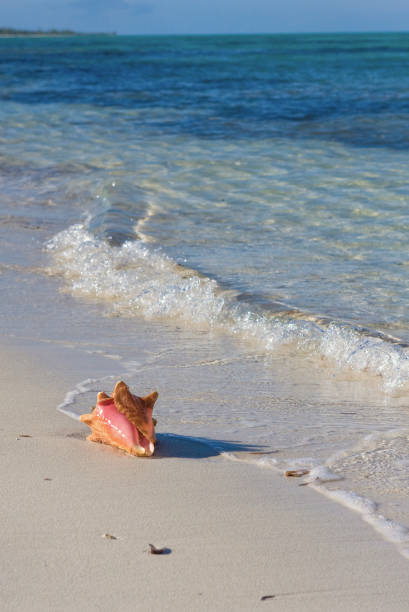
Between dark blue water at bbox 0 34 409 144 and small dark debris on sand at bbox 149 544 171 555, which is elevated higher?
dark blue water at bbox 0 34 409 144

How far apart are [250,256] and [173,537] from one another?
4045mm

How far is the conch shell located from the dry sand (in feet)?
0.15

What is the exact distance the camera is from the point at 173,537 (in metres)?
2.23

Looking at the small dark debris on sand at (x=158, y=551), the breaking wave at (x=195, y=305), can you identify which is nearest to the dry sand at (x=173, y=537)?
the small dark debris on sand at (x=158, y=551)

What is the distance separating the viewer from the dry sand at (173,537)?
1.97 meters

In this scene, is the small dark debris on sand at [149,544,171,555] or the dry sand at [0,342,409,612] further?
the small dark debris on sand at [149,544,171,555]

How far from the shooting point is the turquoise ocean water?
3.33 metres

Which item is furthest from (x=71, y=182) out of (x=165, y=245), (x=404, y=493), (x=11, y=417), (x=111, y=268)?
(x=404, y=493)

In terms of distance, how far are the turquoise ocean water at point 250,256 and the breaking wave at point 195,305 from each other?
0.01 meters

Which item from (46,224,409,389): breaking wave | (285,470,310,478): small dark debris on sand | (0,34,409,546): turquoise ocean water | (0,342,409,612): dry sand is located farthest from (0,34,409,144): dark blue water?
(0,342,409,612): dry sand

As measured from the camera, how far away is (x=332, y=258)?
6008 mm

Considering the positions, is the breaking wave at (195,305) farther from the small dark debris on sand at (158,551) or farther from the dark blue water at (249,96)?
the dark blue water at (249,96)

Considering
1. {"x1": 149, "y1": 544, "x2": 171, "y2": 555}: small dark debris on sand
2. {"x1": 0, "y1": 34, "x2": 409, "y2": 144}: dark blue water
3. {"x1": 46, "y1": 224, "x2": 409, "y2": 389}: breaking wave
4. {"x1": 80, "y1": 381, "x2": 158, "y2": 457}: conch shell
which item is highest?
{"x1": 0, "y1": 34, "x2": 409, "y2": 144}: dark blue water

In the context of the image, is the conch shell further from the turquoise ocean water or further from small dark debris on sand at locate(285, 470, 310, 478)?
small dark debris on sand at locate(285, 470, 310, 478)
